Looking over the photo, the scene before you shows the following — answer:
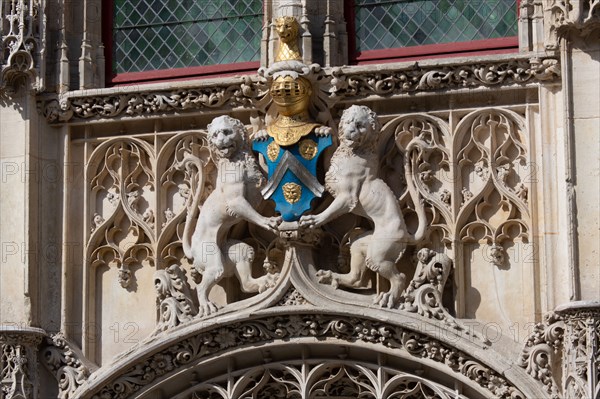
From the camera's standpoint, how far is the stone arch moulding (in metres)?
18.8

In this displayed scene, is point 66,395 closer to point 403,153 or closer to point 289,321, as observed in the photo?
point 289,321

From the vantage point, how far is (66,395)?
1961 centimetres

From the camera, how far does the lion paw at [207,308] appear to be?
19.4 metres

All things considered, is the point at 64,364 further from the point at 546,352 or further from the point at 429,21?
the point at 429,21

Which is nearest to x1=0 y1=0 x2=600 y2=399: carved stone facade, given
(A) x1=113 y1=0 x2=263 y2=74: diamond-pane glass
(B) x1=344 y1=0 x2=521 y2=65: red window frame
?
(B) x1=344 y1=0 x2=521 y2=65: red window frame

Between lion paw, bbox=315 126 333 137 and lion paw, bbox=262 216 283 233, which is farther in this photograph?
lion paw, bbox=315 126 333 137

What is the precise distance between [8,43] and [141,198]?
1.80 meters

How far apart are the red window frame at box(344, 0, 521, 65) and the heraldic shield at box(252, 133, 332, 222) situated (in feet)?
3.26

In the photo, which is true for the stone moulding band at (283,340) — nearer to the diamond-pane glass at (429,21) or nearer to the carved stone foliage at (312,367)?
the carved stone foliage at (312,367)

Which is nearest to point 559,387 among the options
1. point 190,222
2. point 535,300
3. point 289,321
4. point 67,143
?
point 535,300

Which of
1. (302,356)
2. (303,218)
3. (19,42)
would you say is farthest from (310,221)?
(19,42)

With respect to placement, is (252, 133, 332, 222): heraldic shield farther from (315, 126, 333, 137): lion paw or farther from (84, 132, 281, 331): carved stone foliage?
(84, 132, 281, 331): carved stone foliage

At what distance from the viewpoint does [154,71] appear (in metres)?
20.5

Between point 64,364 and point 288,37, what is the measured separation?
3.44 m
